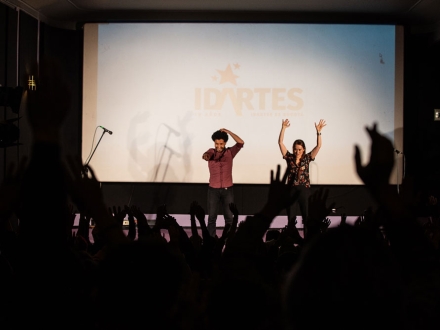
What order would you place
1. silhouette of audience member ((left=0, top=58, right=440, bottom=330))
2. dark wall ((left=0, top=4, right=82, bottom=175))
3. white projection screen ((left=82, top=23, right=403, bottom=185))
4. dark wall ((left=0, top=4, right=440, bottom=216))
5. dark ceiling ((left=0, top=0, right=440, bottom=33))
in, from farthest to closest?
1. dark wall ((left=0, top=4, right=440, bottom=216))
2. white projection screen ((left=82, top=23, right=403, bottom=185))
3. dark ceiling ((left=0, top=0, right=440, bottom=33))
4. dark wall ((left=0, top=4, right=82, bottom=175))
5. silhouette of audience member ((left=0, top=58, right=440, bottom=330))

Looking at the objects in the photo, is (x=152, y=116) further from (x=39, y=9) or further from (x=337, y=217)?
(x=337, y=217)

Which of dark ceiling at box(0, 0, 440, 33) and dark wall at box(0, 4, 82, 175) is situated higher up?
dark ceiling at box(0, 0, 440, 33)

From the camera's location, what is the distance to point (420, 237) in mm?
1290

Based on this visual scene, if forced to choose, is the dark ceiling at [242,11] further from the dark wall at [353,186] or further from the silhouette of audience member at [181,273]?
the silhouette of audience member at [181,273]

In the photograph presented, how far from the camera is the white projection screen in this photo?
24.9 ft

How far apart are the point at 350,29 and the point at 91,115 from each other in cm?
405

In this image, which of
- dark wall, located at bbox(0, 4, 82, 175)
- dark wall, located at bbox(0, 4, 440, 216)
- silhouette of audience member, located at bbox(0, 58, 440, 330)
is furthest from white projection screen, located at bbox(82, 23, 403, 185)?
silhouette of audience member, located at bbox(0, 58, 440, 330)

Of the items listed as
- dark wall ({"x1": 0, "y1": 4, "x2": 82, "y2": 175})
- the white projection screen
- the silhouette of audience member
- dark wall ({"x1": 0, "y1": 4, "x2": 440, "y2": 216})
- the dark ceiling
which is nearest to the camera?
the silhouette of audience member

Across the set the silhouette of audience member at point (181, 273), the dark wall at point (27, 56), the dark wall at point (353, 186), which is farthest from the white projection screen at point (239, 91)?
the silhouette of audience member at point (181, 273)

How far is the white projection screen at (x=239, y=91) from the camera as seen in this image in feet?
24.9

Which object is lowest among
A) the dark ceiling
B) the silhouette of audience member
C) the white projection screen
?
the silhouette of audience member

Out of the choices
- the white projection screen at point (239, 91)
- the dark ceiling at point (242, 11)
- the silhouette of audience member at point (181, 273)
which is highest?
the dark ceiling at point (242, 11)

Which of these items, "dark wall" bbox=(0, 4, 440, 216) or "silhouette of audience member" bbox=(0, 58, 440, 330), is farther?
"dark wall" bbox=(0, 4, 440, 216)

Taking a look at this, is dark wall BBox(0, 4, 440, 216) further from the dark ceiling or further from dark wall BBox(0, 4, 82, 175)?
the dark ceiling
